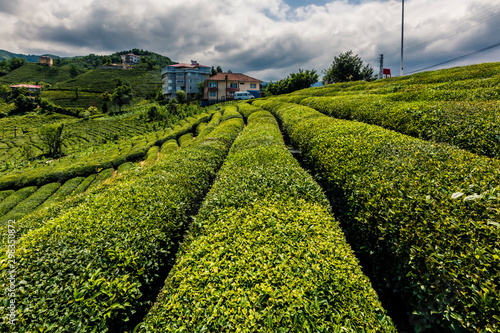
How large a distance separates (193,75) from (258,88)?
28.9 m

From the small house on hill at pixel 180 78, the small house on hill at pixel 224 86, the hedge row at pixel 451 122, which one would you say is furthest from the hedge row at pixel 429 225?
the small house on hill at pixel 180 78

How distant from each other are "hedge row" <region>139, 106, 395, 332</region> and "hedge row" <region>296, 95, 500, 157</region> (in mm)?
4966

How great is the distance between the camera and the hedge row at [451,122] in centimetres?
618

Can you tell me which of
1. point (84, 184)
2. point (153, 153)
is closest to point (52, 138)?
point (84, 184)

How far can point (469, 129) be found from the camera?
21.7 feet

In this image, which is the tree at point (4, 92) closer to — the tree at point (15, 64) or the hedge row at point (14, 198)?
the tree at point (15, 64)

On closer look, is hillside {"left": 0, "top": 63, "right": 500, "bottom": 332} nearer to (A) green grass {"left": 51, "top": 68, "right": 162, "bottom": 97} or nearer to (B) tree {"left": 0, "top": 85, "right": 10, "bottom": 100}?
(A) green grass {"left": 51, "top": 68, "right": 162, "bottom": 97}

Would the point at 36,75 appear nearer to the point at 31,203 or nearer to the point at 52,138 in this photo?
the point at 52,138

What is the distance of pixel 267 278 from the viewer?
3.46 meters

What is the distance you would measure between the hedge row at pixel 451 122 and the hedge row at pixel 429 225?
149 cm

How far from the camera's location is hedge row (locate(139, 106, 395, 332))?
292 cm

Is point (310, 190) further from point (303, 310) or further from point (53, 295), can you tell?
point (53, 295)

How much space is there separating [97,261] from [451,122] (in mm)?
10674

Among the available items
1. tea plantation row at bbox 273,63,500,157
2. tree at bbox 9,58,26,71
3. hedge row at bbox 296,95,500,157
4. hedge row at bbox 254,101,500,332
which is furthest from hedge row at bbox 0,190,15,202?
tree at bbox 9,58,26,71
